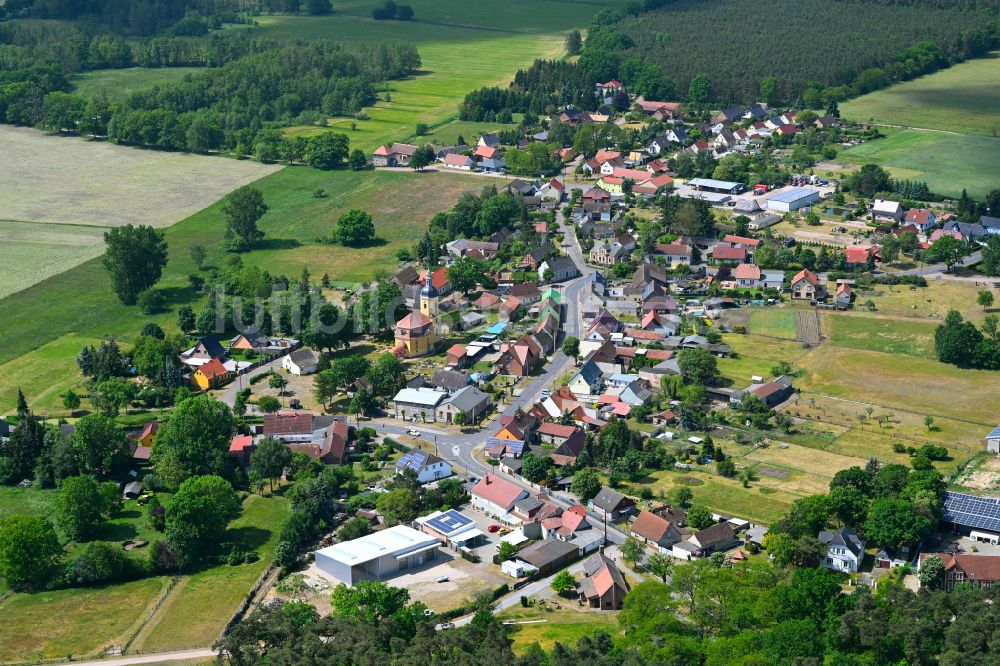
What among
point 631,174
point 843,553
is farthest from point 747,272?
point 843,553

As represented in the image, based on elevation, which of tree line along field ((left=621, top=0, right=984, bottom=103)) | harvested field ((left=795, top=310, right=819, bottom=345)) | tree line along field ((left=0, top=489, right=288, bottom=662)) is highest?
tree line along field ((left=621, top=0, right=984, bottom=103))

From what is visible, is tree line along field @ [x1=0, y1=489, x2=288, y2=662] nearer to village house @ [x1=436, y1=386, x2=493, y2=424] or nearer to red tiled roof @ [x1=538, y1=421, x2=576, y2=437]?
village house @ [x1=436, y1=386, x2=493, y2=424]

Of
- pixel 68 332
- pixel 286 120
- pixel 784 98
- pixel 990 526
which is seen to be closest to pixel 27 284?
pixel 68 332

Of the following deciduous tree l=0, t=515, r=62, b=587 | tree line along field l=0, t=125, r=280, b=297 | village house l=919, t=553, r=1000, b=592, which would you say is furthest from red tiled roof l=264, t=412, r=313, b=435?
tree line along field l=0, t=125, r=280, b=297

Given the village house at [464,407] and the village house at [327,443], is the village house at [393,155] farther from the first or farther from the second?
the village house at [327,443]

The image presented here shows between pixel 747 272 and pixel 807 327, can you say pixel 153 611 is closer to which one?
pixel 807 327

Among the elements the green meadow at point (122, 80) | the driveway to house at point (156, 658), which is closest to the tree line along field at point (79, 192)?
the green meadow at point (122, 80)
